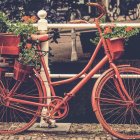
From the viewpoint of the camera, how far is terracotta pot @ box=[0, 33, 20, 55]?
213 inches

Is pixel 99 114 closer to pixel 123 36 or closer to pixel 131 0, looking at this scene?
pixel 123 36

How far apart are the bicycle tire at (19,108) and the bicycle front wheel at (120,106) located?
0.64 meters

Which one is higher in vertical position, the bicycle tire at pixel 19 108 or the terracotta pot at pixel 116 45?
the terracotta pot at pixel 116 45

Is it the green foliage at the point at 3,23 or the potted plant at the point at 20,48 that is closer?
the potted plant at the point at 20,48

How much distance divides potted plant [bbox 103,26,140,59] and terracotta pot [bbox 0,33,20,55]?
34.1 inches

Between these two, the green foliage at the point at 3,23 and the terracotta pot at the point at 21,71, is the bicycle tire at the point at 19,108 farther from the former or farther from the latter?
the green foliage at the point at 3,23

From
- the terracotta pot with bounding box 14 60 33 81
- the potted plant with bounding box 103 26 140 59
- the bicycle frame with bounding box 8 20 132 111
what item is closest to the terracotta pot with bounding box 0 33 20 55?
the terracotta pot with bounding box 14 60 33 81

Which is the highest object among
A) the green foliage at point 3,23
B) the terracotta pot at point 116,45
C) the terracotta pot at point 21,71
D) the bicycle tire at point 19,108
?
the green foliage at point 3,23

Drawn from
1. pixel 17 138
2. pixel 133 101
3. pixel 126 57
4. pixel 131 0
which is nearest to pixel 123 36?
pixel 133 101

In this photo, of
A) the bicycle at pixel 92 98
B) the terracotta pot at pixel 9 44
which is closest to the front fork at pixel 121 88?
the bicycle at pixel 92 98

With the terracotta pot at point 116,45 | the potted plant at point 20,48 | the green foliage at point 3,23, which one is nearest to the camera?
the terracotta pot at point 116,45

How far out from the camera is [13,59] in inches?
218

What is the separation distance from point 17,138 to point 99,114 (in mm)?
883

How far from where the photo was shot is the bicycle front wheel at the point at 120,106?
534 centimetres
